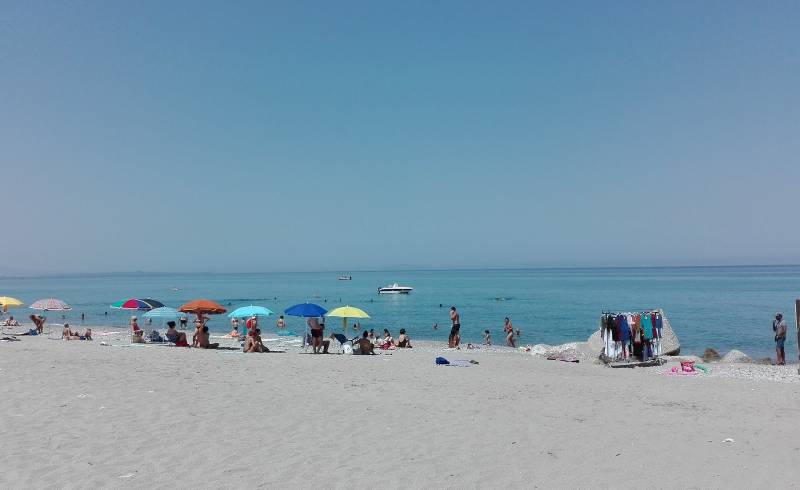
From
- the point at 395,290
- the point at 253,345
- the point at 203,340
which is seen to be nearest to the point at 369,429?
the point at 253,345

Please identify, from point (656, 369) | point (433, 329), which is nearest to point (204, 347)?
point (656, 369)

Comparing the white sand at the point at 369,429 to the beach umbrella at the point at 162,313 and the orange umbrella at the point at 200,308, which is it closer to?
the orange umbrella at the point at 200,308

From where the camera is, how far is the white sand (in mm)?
6672

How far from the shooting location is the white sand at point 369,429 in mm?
6672

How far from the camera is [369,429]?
879 cm

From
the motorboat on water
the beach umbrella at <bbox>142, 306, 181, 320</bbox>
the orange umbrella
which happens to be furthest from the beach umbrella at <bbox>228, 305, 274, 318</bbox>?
the motorboat on water

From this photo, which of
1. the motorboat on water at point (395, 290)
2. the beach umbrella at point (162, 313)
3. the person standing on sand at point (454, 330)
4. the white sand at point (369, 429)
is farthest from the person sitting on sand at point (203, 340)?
the motorboat on water at point (395, 290)

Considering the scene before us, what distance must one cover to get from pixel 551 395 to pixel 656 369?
814 cm

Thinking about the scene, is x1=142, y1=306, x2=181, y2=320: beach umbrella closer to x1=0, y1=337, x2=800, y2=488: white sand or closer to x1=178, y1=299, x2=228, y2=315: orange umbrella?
x1=178, y1=299, x2=228, y2=315: orange umbrella

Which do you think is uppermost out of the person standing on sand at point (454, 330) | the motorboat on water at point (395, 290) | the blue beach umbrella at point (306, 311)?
the blue beach umbrella at point (306, 311)

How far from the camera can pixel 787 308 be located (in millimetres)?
56969

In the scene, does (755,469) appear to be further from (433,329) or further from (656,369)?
(433,329)

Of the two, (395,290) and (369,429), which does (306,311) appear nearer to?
(369,429)

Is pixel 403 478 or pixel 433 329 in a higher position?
pixel 403 478
